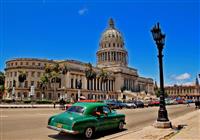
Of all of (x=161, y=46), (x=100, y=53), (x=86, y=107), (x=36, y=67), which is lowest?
(x=86, y=107)

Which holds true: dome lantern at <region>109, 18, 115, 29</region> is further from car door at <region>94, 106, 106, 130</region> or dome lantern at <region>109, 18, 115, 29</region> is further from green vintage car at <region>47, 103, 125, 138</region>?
car door at <region>94, 106, 106, 130</region>

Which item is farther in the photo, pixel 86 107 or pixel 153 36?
pixel 153 36

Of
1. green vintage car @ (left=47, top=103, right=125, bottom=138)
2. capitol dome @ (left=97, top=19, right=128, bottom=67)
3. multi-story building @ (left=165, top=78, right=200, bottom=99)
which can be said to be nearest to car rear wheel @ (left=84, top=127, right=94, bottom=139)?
green vintage car @ (left=47, top=103, right=125, bottom=138)

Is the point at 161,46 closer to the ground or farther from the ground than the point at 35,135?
farther from the ground

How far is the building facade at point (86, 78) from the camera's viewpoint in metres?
90.4

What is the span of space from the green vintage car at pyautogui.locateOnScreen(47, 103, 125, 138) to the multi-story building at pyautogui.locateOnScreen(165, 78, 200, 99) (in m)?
159

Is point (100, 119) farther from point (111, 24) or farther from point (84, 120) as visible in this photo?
point (111, 24)

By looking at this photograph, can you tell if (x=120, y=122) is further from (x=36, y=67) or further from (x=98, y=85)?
(x=98, y=85)

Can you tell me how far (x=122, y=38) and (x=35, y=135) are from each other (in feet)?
426

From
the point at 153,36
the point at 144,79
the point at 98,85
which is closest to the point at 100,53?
the point at 98,85

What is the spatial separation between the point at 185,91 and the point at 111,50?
70.2m

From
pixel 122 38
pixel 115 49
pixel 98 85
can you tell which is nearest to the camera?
pixel 98 85

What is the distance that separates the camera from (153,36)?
48.9 feet

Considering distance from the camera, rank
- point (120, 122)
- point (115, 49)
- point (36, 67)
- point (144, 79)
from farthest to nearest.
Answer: point (144, 79)
point (115, 49)
point (36, 67)
point (120, 122)
